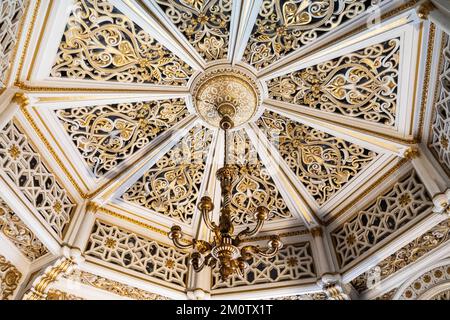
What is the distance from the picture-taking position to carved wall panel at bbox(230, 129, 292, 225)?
16.4 feet

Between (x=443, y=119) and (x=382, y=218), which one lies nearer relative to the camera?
(x=443, y=119)

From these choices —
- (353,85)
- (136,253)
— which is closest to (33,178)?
(136,253)

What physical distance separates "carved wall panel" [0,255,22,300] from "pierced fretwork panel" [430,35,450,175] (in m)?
4.42

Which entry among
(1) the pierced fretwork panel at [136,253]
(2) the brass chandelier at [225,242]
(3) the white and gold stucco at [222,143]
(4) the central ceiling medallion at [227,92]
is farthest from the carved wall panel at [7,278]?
(4) the central ceiling medallion at [227,92]

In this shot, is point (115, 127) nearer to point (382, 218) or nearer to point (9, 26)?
point (9, 26)

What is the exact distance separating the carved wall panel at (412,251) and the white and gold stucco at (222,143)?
18 millimetres

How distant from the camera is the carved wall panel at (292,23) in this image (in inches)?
150

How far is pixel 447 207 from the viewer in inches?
150

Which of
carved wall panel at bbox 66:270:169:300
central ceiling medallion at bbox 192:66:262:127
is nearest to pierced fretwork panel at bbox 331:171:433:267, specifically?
central ceiling medallion at bbox 192:66:262:127

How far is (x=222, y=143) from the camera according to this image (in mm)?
4980

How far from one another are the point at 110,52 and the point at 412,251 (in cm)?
373

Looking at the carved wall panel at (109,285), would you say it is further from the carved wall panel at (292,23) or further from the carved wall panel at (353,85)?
the carved wall panel at (292,23)
